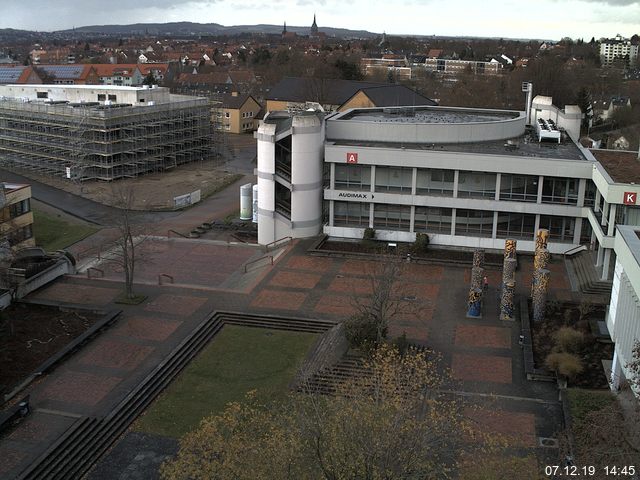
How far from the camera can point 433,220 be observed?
1796 inches

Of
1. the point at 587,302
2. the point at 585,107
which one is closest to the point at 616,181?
the point at 587,302

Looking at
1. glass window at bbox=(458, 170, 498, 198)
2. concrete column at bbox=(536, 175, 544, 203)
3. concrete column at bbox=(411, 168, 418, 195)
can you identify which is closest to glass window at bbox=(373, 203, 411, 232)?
concrete column at bbox=(411, 168, 418, 195)

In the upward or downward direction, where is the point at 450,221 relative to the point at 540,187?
downward

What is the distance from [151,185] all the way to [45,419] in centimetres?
4191

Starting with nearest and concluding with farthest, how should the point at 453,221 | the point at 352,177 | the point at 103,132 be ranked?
the point at 453,221 → the point at 352,177 → the point at 103,132

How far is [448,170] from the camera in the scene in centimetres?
4441

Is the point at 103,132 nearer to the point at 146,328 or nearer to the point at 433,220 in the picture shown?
the point at 433,220

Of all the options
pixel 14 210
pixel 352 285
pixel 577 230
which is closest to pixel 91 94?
pixel 14 210

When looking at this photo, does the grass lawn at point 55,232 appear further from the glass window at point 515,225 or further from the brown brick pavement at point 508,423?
the brown brick pavement at point 508,423

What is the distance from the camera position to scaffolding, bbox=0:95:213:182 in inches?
2598

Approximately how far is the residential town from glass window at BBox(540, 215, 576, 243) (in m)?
0.14

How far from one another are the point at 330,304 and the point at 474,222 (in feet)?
44.6

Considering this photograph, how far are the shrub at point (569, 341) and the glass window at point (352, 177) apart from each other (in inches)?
729

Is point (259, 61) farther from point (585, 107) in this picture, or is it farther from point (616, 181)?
point (616, 181)
